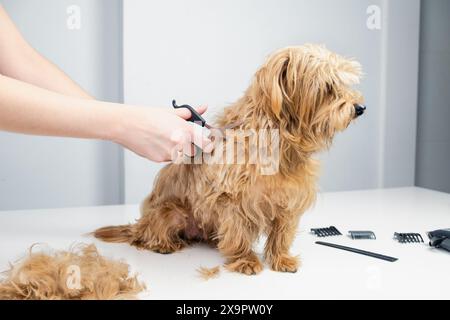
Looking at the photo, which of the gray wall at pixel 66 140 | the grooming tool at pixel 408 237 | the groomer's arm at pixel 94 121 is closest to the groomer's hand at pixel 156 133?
the groomer's arm at pixel 94 121

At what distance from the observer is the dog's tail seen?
1.27 meters

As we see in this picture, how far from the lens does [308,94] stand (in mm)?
1036

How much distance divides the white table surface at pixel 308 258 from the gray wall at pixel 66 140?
0.31 metres

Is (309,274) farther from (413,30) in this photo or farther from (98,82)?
(413,30)

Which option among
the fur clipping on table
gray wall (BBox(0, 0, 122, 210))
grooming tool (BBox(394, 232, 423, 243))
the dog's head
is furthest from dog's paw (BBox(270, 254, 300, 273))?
gray wall (BBox(0, 0, 122, 210))

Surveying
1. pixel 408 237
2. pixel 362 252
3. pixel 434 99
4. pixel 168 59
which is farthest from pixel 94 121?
pixel 434 99

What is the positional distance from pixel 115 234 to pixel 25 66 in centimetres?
49

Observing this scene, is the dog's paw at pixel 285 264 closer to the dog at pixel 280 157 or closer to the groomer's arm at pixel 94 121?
the dog at pixel 280 157

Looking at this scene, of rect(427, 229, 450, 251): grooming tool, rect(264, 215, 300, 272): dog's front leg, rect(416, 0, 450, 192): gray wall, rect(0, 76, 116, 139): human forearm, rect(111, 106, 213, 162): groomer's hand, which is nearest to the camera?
rect(0, 76, 116, 139): human forearm

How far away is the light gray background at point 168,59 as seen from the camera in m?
1.83

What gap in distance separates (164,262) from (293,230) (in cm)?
30

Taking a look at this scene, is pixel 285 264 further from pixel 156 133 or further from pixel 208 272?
pixel 156 133

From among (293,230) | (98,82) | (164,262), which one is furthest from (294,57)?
(98,82)

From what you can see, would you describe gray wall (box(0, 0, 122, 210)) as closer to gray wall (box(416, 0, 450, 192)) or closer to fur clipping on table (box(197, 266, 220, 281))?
fur clipping on table (box(197, 266, 220, 281))
